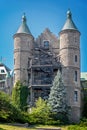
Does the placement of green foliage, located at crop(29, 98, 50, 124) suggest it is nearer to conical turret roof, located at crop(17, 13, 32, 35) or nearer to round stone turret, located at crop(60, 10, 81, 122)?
round stone turret, located at crop(60, 10, 81, 122)

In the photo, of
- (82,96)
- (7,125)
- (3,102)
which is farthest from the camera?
(82,96)

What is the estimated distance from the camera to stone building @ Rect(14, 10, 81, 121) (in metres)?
67.7

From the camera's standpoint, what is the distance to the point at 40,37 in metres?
73.6

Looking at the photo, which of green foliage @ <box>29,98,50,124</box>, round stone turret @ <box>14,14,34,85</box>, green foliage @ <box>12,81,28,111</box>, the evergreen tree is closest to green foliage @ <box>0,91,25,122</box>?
green foliage @ <box>29,98,50,124</box>

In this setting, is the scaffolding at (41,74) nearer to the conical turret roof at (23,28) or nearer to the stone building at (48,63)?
the stone building at (48,63)

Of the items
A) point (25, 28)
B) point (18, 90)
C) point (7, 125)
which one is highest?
point (25, 28)

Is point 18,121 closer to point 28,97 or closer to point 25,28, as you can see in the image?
point 28,97

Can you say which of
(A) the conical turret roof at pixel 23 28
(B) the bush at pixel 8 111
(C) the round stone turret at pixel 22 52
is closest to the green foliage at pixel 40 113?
(B) the bush at pixel 8 111

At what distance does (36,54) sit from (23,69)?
3519mm

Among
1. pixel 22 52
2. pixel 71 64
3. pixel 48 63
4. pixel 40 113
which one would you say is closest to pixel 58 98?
pixel 40 113

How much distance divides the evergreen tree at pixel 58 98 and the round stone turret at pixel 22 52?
22.6ft

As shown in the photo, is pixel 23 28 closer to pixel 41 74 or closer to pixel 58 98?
pixel 41 74

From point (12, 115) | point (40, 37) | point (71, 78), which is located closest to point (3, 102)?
point (12, 115)

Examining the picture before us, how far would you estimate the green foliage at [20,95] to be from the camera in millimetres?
67312
